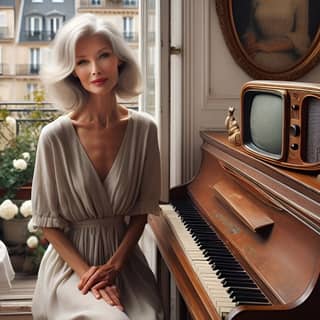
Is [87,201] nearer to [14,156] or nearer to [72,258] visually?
[72,258]

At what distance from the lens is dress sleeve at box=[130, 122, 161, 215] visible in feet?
7.54

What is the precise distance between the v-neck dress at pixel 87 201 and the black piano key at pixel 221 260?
202 millimetres

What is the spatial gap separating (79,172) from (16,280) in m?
1.55

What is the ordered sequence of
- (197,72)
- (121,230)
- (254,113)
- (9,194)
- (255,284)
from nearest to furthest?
1. (255,284)
2. (254,113)
3. (121,230)
4. (197,72)
5. (9,194)

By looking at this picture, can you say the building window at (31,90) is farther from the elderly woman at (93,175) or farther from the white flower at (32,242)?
the elderly woman at (93,175)

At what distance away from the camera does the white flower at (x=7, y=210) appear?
3.33 meters

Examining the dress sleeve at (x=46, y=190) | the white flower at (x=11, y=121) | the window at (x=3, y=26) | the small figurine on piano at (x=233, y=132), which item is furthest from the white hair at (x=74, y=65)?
the window at (x=3, y=26)

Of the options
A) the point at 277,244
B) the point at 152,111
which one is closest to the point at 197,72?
the point at 152,111

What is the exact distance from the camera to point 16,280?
3543 mm

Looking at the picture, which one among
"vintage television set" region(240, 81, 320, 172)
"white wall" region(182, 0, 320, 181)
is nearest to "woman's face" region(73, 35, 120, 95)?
"vintage television set" region(240, 81, 320, 172)

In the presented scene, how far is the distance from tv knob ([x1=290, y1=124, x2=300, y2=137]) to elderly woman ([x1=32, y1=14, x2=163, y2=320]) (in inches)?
26.3

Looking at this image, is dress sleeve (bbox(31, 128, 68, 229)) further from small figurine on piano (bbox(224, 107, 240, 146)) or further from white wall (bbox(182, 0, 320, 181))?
white wall (bbox(182, 0, 320, 181))

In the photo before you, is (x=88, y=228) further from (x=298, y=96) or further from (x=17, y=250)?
(x=17, y=250)

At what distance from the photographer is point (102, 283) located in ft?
6.91
